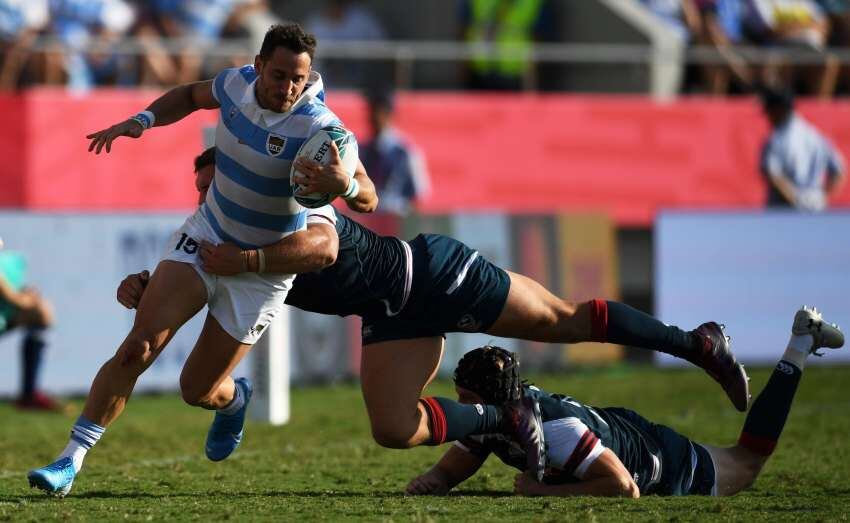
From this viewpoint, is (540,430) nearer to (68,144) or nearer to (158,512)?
Answer: (158,512)

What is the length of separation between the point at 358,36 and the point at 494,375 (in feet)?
36.0

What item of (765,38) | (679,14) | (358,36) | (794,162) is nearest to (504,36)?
(358,36)

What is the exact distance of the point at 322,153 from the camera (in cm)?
677

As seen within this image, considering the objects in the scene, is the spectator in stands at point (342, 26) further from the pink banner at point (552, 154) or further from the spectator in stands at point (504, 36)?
the spectator in stands at point (504, 36)

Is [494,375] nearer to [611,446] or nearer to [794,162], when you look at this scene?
[611,446]

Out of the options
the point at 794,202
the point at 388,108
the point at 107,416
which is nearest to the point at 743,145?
the point at 794,202

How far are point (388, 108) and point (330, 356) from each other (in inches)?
94.5

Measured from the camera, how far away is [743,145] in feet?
58.8

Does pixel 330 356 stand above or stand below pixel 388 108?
below

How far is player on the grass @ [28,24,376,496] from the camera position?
22.9 feet

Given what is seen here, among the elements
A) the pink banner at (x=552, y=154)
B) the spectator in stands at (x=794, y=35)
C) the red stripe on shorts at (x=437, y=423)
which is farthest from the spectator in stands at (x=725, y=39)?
the red stripe on shorts at (x=437, y=423)

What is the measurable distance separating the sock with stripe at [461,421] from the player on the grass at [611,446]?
10 centimetres

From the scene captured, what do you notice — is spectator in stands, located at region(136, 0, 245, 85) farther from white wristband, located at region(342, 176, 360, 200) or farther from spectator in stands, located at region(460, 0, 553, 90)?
white wristband, located at region(342, 176, 360, 200)

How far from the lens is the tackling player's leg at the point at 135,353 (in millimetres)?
7027
